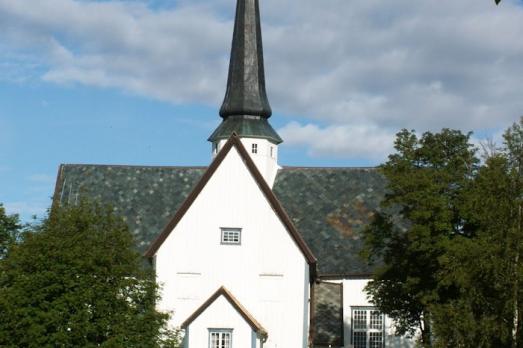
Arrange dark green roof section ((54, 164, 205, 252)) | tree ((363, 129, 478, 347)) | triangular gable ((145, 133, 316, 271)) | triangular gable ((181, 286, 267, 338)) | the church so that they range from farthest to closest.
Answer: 1. dark green roof section ((54, 164, 205, 252))
2. triangular gable ((145, 133, 316, 271))
3. the church
4. triangular gable ((181, 286, 267, 338))
5. tree ((363, 129, 478, 347))

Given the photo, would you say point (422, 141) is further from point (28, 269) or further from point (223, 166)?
point (28, 269)

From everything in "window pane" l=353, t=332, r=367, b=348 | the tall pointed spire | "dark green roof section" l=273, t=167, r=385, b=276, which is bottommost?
"window pane" l=353, t=332, r=367, b=348

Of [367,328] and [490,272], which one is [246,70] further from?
[490,272]

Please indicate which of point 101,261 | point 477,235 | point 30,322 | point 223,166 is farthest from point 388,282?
point 30,322

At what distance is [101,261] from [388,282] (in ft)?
37.1

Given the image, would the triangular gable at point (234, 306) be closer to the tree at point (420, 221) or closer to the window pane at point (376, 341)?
the tree at point (420, 221)

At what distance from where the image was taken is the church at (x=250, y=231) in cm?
3850

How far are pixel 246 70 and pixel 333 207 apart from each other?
26.4 ft

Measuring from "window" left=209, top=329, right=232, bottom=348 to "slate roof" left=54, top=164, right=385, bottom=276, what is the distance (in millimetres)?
8369

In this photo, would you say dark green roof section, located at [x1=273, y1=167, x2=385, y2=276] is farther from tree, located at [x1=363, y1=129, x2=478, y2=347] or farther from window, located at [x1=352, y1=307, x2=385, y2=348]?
tree, located at [x1=363, y1=129, x2=478, y2=347]

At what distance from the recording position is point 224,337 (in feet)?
121

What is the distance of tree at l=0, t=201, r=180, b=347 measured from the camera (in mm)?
28266

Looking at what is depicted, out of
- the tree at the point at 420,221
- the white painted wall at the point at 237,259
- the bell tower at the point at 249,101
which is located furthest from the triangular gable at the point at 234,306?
the bell tower at the point at 249,101

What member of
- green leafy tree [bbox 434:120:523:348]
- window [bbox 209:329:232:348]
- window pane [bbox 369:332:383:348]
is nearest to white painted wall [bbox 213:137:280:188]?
window pane [bbox 369:332:383:348]
